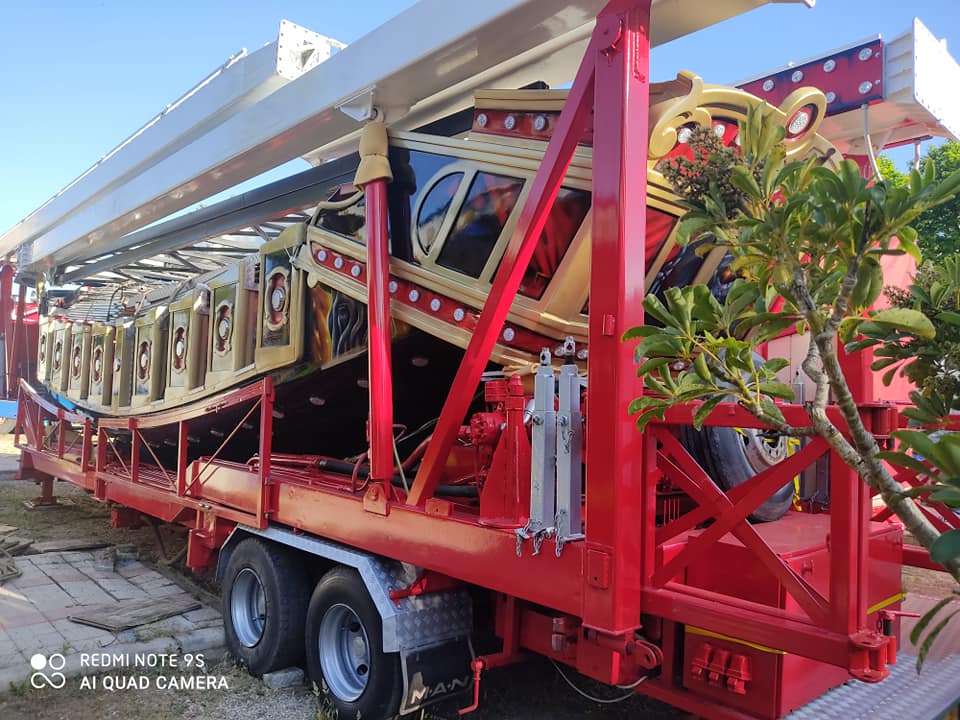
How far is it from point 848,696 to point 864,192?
8.22 ft

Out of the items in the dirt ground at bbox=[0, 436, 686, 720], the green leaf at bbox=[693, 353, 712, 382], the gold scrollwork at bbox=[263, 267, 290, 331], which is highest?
the gold scrollwork at bbox=[263, 267, 290, 331]

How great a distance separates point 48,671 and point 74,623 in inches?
37.5

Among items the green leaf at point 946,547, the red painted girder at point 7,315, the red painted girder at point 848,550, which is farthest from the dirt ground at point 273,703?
the red painted girder at point 7,315

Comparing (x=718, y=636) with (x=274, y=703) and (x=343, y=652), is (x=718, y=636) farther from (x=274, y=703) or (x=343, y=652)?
(x=274, y=703)

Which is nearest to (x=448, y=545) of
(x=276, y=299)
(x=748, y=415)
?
(x=748, y=415)

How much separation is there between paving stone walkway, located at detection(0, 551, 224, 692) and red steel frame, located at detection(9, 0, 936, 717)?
2.21 meters

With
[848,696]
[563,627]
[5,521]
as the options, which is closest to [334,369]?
[563,627]

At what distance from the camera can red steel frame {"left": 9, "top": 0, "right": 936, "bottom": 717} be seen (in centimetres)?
220

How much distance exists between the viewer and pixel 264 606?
4.66 metres

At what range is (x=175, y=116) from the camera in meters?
6.22

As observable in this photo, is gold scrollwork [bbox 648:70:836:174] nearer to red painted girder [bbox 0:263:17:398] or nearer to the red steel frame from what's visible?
the red steel frame

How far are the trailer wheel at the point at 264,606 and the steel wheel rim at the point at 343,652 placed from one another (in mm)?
413

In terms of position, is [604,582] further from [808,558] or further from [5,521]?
[5,521]

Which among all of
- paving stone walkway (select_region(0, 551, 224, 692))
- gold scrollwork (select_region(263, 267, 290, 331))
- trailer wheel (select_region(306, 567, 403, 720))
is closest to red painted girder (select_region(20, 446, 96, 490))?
paving stone walkway (select_region(0, 551, 224, 692))
